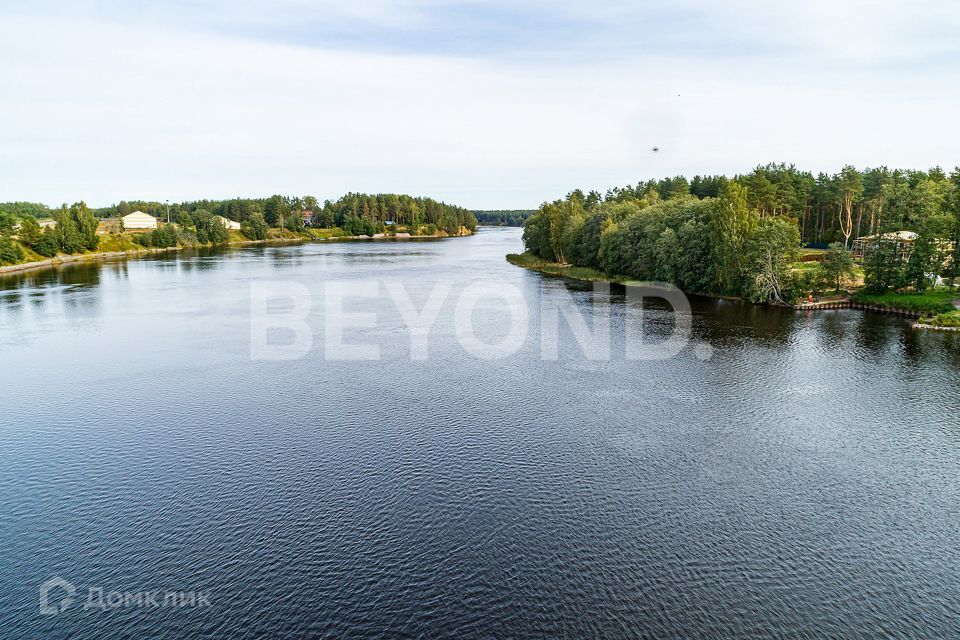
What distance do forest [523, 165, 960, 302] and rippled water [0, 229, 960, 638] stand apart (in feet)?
63.2

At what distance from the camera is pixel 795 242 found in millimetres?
69750

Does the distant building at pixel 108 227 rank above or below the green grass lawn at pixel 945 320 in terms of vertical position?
above

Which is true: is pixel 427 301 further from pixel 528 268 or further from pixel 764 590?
pixel 764 590


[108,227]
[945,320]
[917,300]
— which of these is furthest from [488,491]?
[108,227]

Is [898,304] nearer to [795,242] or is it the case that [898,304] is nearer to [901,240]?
[901,240]

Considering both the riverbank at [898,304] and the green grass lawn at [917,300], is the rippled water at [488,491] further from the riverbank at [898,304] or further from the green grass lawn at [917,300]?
the green grass lawn at [917,300]

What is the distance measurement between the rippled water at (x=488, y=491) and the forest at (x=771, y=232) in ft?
63.2

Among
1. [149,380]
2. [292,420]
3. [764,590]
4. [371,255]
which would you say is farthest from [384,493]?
[371,255]

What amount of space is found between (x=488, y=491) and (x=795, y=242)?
196 ft

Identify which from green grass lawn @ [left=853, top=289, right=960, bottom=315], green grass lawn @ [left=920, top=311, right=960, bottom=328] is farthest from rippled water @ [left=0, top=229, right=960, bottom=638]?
green grass lawn @ [left=853, top=289, right=960, bottom=315]

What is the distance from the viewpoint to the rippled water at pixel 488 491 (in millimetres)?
19906

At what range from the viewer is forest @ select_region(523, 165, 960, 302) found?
67.0m

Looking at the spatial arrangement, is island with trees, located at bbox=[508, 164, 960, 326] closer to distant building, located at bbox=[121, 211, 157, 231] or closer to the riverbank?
the riverbank

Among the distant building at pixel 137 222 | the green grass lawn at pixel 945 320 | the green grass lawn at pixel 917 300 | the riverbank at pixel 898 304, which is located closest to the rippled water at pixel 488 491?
the green grass lawn at pixel 945 320
